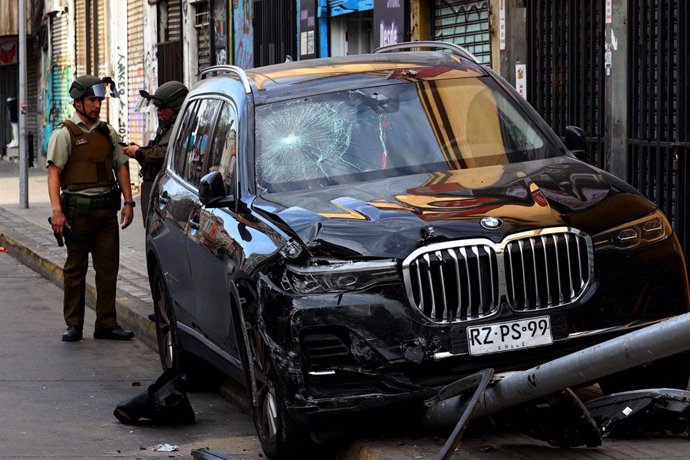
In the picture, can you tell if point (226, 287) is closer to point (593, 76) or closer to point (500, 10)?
point (593, 76)

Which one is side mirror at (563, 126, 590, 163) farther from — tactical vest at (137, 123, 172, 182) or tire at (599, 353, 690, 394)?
tactical vest at (137, 123, 172, 182)

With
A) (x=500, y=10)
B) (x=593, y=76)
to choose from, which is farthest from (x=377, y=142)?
(x=500, y=10)

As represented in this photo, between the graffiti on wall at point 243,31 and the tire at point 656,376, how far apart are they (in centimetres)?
1584

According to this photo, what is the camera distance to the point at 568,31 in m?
12.9

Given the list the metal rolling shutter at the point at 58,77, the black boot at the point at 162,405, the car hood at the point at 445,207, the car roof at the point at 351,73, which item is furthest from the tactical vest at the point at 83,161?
the metal rolling shutter at the point at 58,77

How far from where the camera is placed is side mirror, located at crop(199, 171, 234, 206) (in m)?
7.41

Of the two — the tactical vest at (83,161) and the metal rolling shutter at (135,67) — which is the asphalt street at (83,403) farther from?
the metal rolling shutter at (135,67)

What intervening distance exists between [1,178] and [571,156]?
91.5 feet

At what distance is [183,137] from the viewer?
9.12 m

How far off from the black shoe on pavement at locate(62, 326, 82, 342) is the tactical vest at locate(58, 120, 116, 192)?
104 centimetres

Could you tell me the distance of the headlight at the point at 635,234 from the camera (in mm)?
6453

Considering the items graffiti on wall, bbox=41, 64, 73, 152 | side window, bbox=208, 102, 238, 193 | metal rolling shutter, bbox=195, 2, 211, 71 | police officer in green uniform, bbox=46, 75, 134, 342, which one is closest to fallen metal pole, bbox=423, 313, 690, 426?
side window, bbox=208, 102, 238, 193

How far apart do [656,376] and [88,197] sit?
5315mm

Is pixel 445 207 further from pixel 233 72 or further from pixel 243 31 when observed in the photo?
pixel 243 31
